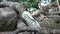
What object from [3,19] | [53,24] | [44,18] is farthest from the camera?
[44,18]

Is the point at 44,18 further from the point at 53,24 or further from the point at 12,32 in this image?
the point at 12,32

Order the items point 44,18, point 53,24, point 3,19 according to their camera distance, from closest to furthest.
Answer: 1. point 3,19
2. point 53,24
3. point 44,18

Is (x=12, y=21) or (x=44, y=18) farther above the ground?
(x=12, y=21)

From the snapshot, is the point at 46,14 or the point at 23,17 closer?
the point at 23,17

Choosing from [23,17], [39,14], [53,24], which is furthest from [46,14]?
[23,17]

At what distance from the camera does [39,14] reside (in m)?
3.93

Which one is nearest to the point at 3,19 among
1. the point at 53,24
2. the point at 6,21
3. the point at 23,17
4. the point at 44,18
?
the point at 6,21

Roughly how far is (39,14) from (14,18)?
120 inches

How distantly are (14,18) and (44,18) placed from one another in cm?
299

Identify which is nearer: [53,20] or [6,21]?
[6,21]

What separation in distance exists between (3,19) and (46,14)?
3.18 metres

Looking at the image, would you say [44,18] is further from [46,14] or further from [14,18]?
[14,18]

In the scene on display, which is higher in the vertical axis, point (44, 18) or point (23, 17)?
point (23, 17)

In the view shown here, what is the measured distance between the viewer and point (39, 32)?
0.94 metres
